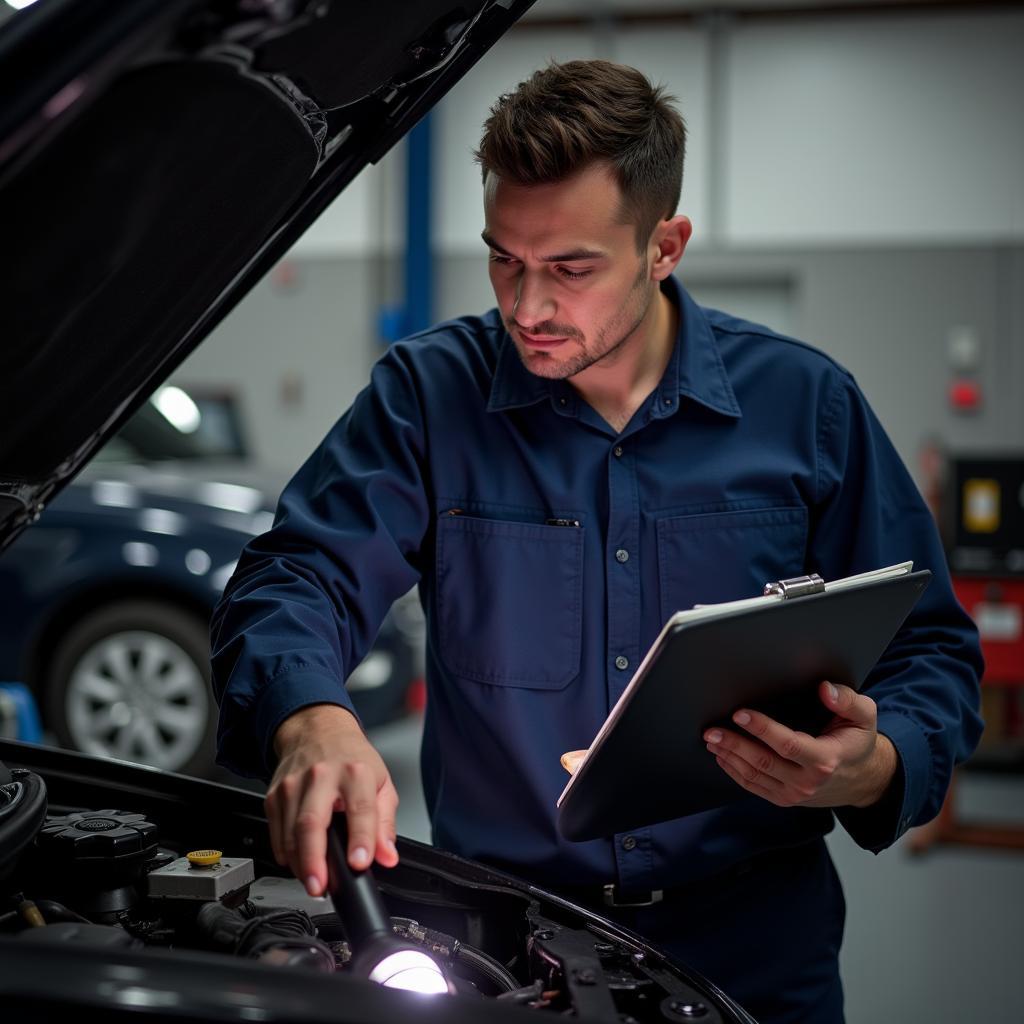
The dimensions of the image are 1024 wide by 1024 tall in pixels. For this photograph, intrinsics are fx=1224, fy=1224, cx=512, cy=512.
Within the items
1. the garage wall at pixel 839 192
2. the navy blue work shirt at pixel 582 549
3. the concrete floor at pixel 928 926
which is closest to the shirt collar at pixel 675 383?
the navy blue work shirt at pixel 582 549

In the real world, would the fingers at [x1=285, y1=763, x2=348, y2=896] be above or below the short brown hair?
below

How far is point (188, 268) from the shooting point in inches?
50.1

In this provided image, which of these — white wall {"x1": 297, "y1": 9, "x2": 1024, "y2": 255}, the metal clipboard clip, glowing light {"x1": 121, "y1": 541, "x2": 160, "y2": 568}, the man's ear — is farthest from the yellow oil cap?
white wall {"x1": 297, "y1": 9, "x2": 1024, "y2": 255}

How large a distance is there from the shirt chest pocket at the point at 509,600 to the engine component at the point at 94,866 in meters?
0.44

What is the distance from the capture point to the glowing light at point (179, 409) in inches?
194

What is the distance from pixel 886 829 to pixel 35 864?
0.89 metres

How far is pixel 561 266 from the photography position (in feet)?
4.56

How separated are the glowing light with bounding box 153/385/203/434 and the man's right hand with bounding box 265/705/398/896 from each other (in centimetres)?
406

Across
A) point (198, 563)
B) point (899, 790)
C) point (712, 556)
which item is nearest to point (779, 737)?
point (899, 790)

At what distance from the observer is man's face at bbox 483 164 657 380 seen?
1.38m

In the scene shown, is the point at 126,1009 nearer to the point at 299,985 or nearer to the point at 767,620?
the point at 299,985

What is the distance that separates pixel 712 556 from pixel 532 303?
37cm

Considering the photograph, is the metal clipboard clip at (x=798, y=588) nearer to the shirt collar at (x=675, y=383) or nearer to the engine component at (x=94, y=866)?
the shirt collar at (x=675, y=383)

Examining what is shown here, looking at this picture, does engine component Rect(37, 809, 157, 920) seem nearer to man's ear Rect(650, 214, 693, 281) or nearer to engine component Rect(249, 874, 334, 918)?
engine component Rect(249, 874, 334, 918)
